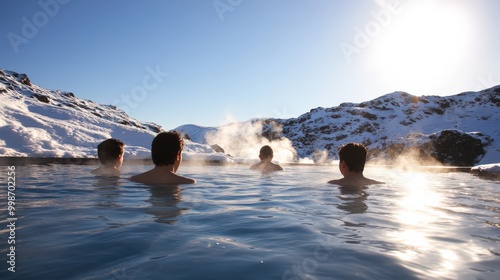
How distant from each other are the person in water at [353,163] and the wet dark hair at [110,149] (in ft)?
15.6

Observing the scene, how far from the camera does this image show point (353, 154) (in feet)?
18.9

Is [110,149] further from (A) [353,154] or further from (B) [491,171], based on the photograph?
(B) [491,171]

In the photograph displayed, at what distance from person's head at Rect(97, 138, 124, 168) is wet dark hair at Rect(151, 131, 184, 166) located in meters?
2.00

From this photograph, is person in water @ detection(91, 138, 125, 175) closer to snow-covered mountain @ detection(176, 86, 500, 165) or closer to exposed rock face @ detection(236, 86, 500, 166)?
snow-covered mountain @ detection(176, 86, 500, 165)

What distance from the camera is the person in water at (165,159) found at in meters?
4.91

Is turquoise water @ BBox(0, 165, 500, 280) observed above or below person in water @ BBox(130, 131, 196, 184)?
below

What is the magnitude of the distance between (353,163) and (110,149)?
527cm

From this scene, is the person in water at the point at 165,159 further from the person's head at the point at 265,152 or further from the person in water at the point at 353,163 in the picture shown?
the person's head at the point at 265,152

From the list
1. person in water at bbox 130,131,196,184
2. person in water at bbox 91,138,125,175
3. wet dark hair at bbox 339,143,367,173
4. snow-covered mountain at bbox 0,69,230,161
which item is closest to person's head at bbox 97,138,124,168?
person in water at bbox 91,138,125,175

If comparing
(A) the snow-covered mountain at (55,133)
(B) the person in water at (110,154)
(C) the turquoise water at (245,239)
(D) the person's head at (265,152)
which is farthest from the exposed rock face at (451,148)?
(B) the person in water at (110,154)

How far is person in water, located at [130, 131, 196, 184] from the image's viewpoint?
491 centimetres

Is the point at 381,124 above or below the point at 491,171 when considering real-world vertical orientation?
above

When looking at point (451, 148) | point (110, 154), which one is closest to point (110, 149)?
point (110, 154)

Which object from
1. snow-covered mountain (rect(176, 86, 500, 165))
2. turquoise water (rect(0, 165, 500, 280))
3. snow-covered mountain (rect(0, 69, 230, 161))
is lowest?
turquoise water (rect(0, 165, 500, 280))
